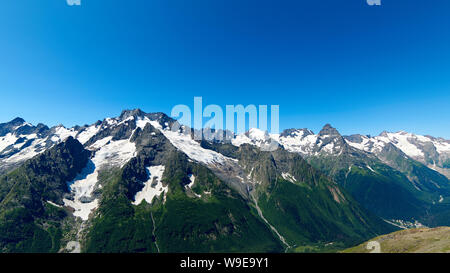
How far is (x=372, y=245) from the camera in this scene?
15500 centimetres
